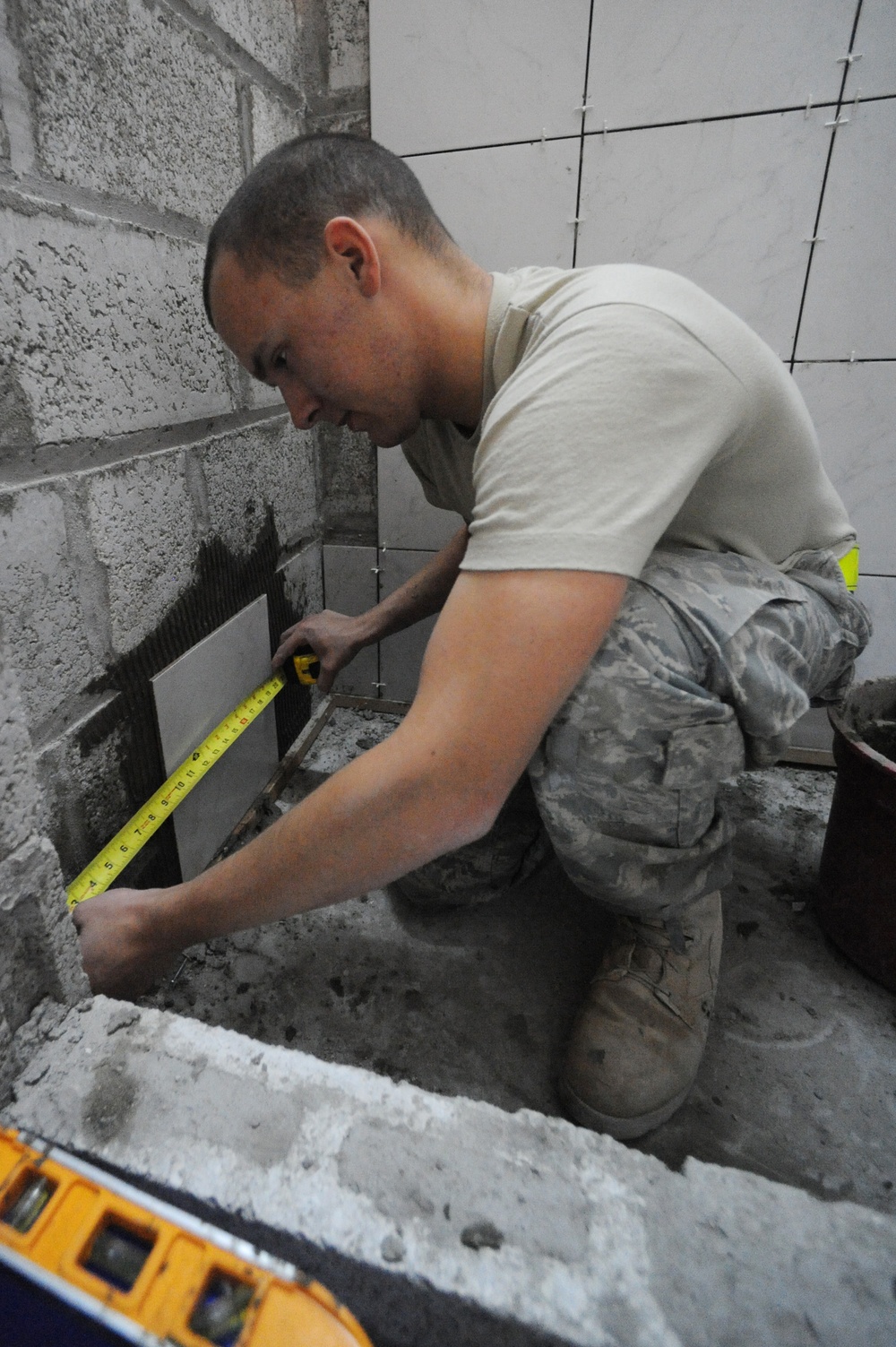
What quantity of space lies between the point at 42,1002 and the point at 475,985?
75 cm

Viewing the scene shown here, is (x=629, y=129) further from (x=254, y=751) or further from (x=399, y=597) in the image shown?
(x=254, y=751)

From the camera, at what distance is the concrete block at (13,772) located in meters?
0.57

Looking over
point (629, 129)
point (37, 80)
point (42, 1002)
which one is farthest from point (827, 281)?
point (42, 1002)

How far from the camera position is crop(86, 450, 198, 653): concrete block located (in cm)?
104

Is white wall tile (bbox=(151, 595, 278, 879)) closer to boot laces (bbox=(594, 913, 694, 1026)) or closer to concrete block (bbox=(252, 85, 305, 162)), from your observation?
concrete block (bbox=(252, 85, 305, 162))

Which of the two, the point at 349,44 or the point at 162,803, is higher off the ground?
the point at 349,44

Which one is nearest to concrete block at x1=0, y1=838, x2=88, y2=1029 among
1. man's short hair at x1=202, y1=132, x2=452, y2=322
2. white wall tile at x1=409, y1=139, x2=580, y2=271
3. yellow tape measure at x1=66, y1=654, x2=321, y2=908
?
yellow tape measure at x1=66, y1=654, x2=321, y2=908

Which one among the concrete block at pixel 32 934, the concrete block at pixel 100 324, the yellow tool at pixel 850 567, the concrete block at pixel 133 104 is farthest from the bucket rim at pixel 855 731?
the concrete block at pixel 133 104

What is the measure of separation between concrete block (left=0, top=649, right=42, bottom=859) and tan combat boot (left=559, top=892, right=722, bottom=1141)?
85cm

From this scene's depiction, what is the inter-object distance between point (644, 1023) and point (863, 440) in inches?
54.2

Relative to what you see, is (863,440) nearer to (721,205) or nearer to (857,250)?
(857,250)

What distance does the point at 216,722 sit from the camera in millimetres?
1432

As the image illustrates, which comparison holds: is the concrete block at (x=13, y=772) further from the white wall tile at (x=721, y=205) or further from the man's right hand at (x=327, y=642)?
the white wall tile at (x=721, y=205)

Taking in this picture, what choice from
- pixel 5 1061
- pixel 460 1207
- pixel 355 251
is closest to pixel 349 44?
pixel 355 251
